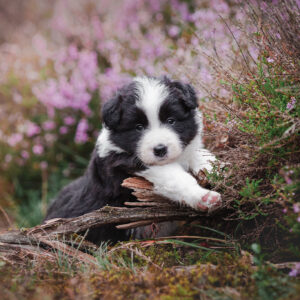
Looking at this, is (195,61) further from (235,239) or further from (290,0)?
(235,239)

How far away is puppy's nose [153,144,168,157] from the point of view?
2.68 meters

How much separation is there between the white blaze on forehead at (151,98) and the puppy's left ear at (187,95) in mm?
136

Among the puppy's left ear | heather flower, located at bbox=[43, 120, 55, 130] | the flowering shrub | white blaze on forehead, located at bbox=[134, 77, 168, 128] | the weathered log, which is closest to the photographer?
the flowering shrub

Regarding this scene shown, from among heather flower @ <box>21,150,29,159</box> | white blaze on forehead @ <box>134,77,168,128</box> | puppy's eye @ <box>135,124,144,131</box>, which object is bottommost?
heather flower @ <box>21,150,29,159</box>

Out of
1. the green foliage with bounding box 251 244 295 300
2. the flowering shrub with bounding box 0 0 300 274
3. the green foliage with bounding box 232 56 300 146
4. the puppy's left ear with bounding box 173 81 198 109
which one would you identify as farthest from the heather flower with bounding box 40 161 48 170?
the green foliage with bounding box 251 244 295 300

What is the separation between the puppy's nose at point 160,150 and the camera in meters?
2.68

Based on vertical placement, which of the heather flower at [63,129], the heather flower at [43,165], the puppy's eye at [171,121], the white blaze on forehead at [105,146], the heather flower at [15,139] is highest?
the puppy's eye at [171,121]

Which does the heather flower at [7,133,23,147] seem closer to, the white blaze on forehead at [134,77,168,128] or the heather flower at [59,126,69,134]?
the heather flower at [59,126,69,134]

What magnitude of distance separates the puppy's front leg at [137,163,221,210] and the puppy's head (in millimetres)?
84

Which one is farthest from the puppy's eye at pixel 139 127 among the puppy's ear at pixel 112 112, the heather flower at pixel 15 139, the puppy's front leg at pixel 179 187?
the heather flower at pixel 15 139

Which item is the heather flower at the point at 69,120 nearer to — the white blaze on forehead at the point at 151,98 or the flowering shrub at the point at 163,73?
the flowering shrub at the point at 163,73

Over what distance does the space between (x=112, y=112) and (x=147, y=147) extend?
0.46 m

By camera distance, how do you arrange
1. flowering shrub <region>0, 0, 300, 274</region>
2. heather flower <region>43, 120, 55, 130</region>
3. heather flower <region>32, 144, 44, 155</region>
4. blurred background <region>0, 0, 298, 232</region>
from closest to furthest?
1. flowering shrub <region>0, 0, 300, 274</region>
2. blurred background <region>0, 0, 298, 232</region>
3. heather flower <region>32, 144, 44, 155</region>
4. heather flower <region>43, 120, 55, 130</region>

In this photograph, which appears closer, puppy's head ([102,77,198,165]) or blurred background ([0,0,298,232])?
puppy's head ([102,77,198,165])
